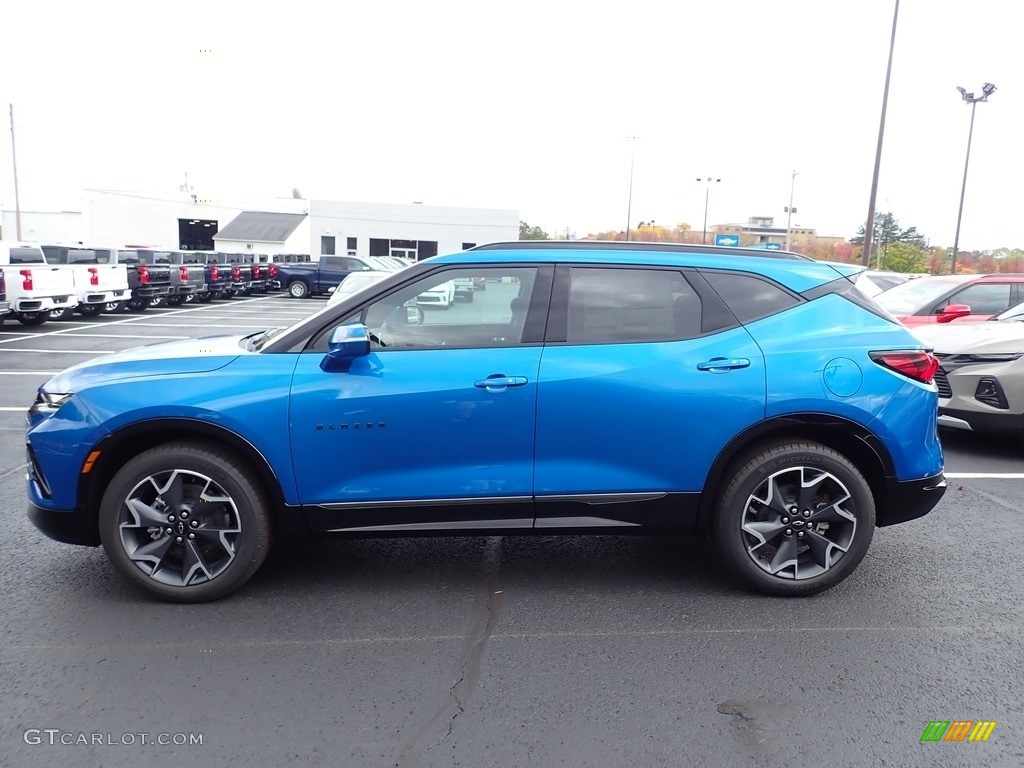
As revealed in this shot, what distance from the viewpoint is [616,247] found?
4340mm

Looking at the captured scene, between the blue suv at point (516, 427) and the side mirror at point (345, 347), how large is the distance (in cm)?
1

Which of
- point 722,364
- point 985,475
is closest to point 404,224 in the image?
point 985,475

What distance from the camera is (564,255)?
4230 mm

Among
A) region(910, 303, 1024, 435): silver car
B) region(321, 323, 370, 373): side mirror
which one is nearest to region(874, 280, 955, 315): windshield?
region(910, 303, 1024, 435): silver car

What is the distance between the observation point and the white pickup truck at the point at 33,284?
52.0 ft

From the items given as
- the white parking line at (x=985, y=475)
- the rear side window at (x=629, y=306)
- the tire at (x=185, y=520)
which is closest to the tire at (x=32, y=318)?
the tire at (x=185, y=520)

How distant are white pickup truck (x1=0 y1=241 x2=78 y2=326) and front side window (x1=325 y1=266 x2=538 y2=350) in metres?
14.7

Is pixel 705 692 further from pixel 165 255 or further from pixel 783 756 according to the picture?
pixel 165 255

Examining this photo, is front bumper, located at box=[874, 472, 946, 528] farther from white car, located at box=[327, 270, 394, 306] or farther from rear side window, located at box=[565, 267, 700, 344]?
white car, located at box=[327, 270, 394, 306]

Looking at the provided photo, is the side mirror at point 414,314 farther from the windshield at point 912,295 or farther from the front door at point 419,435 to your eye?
the windshield at point 912,295

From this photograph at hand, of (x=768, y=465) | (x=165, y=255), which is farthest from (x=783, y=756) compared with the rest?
(x=165, y=255)

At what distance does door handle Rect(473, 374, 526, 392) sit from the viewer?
3.89m

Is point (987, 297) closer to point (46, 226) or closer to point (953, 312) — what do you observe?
point (953, 312)

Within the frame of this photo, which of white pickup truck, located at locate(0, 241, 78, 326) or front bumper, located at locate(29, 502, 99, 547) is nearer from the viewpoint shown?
front bumper, located at locate(29, 502, 99, 547)
